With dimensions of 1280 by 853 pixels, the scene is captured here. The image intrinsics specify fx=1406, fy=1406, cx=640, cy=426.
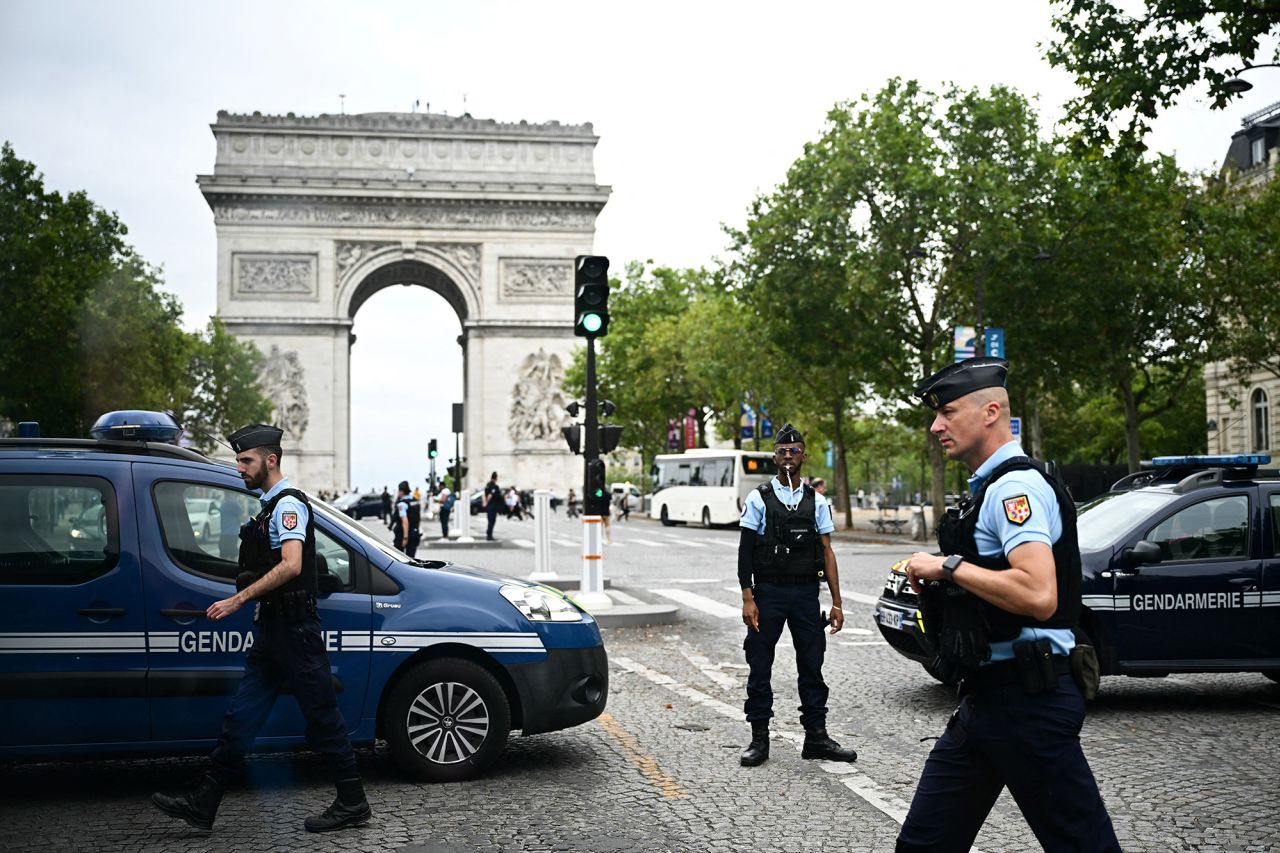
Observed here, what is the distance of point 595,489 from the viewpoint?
50.6ft

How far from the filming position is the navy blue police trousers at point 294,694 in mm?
5832

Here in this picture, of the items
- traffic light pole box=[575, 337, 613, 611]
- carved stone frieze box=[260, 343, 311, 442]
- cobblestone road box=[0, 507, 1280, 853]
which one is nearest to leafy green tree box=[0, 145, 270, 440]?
carved stone frieze box=[260, 343, 311, 442]

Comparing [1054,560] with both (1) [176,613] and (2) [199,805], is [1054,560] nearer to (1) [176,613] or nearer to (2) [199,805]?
(2) [199,805]

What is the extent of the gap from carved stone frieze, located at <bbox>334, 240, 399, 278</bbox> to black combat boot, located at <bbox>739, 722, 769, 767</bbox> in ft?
190

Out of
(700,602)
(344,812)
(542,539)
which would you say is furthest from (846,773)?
(542,539)

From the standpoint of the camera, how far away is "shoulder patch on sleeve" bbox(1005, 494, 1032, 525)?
3654 millimetres

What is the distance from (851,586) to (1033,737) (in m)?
15.9

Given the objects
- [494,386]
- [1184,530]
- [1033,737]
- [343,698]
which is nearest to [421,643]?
[343,698]

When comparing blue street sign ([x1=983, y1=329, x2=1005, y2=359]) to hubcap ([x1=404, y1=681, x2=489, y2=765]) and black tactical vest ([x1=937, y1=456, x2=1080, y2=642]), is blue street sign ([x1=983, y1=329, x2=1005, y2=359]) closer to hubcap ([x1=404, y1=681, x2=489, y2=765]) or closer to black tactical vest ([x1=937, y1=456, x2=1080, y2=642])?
hubcap ([x1=404, y1=681, x2=489, y2=765])

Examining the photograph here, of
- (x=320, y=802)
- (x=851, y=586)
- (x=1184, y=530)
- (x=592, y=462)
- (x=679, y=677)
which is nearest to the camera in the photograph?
(x=320, y=802)

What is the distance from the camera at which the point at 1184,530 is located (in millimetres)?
9133

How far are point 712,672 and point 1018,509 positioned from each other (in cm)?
766

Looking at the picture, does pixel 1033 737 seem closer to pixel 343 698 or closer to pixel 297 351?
pixel 343 698

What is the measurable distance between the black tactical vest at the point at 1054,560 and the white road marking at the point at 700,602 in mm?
11686
